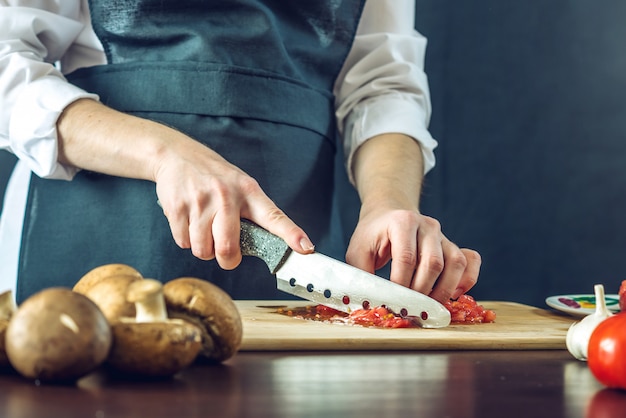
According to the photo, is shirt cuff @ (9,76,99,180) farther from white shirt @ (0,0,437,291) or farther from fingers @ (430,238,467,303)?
fingers @ (430,238,467,303)

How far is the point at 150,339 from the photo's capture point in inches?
30.9

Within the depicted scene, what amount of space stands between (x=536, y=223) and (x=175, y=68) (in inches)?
55.0

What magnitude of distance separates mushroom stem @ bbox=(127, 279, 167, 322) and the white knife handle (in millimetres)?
507

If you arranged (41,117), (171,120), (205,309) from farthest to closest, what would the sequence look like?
1. (171,120)
2. (41,117)
3. (205,309)

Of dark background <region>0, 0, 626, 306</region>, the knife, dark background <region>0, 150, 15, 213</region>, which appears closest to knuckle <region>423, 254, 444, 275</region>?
the knife

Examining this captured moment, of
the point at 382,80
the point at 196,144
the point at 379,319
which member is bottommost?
the point at 379,319

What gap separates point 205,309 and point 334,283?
0.47m

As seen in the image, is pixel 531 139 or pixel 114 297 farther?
pixel 531 139

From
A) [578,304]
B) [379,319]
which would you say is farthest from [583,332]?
[578,304]

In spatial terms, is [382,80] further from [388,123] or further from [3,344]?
[3,344]

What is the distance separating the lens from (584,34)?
2617 mm

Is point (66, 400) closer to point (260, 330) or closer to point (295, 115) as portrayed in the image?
point (260, 330)

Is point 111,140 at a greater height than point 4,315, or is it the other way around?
point 111,140

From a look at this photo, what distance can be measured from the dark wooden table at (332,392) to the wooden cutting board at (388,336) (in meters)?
0.08
